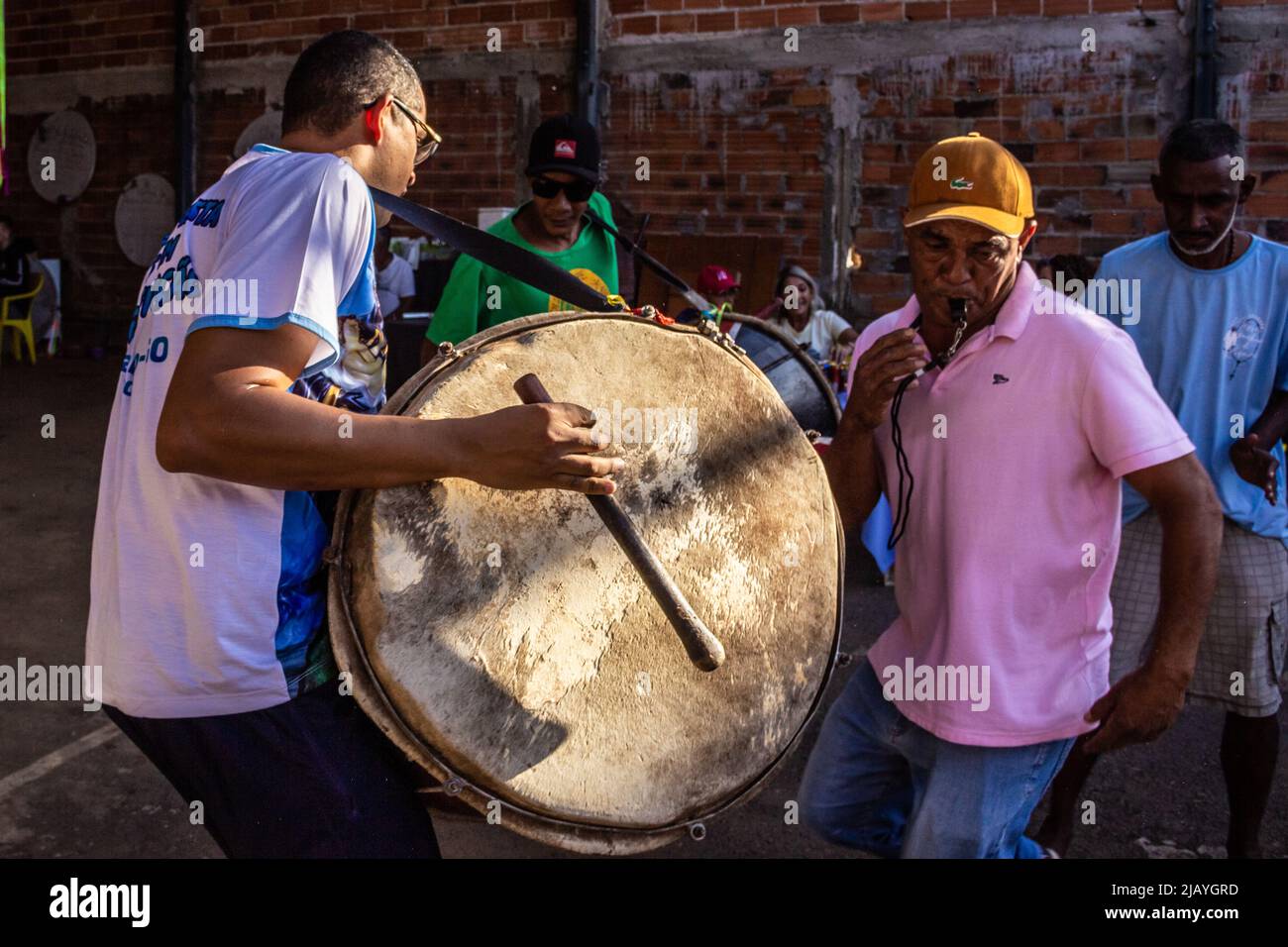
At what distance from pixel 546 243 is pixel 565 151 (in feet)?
1.03

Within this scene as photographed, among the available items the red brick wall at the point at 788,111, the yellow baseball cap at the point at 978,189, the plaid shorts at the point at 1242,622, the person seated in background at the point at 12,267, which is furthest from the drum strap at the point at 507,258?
the person seated in background at the point at 12,267

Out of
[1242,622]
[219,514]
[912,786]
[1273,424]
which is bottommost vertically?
[912,786]

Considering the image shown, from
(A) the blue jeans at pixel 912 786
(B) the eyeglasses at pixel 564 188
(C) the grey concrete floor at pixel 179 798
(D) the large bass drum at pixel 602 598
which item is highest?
(B) the eyeglasses at pixel 564 188

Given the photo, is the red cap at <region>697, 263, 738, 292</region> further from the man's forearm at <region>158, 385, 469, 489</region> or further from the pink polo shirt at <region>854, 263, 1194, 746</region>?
the man's forearm at <region>158, 385, 469, 489</region>

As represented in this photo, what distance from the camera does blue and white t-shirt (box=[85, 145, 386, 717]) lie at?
5.67 feet

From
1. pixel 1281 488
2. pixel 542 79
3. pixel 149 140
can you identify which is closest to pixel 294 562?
pixel 1281 488

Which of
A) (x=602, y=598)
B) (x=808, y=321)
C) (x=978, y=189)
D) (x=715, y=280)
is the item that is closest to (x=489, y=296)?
(x=978, y=189)

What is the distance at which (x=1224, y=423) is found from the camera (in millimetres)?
3482

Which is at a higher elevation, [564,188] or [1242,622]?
[564,188]

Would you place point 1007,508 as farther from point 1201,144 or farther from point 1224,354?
point 1201,144

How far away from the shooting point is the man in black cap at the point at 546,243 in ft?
13.1

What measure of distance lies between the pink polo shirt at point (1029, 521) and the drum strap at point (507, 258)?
0.71m

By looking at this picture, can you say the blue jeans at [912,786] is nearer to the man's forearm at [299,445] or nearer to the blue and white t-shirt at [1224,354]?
the man's forearm at [299,445]

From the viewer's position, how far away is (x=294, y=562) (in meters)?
1.84
